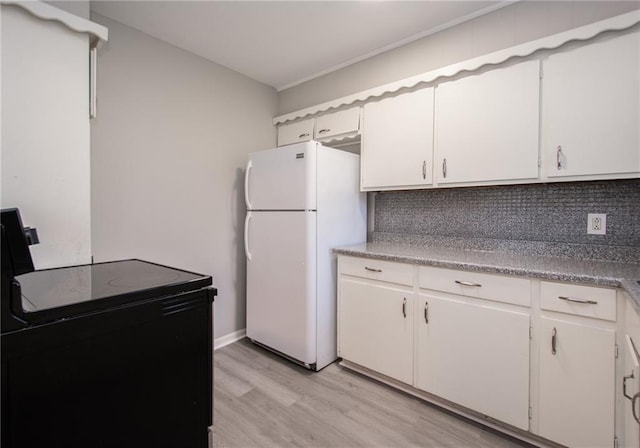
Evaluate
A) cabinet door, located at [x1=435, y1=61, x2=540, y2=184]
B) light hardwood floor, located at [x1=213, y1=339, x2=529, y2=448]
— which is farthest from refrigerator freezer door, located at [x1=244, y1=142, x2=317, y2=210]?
light hardwood floor, located at [x1=213, y1=339, x2=529, y2=448]

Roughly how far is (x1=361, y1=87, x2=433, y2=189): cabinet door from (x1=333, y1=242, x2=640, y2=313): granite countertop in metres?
0.51

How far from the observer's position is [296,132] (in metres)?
2.93

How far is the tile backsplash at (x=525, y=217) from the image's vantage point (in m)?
1.66

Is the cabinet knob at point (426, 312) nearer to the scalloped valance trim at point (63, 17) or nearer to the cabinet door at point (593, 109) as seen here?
the cabinet door at point (593, 109)

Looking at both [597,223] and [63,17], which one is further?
[597,223]

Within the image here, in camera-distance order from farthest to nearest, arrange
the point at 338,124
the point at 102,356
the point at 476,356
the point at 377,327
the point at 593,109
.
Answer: the point at 338,124, the point at 377,327, the point at 476,356, the point at 593,109, the point at 102,356

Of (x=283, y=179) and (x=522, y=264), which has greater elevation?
(x=283, y=179)

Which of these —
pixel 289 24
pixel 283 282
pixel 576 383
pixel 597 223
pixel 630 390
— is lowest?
pixel 576 383

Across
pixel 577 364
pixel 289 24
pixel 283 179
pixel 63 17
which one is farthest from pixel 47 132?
pixel 577 364

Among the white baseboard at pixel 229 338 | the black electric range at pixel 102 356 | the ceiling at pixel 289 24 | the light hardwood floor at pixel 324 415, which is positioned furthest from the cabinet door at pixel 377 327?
the ceiling at pixel 289 24

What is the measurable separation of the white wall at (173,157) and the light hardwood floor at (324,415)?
2.53ft

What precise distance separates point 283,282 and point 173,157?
125 centimetres

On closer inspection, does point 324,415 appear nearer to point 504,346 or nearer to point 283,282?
point 283,282

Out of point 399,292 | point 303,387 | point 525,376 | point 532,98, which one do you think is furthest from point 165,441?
point 532,98
